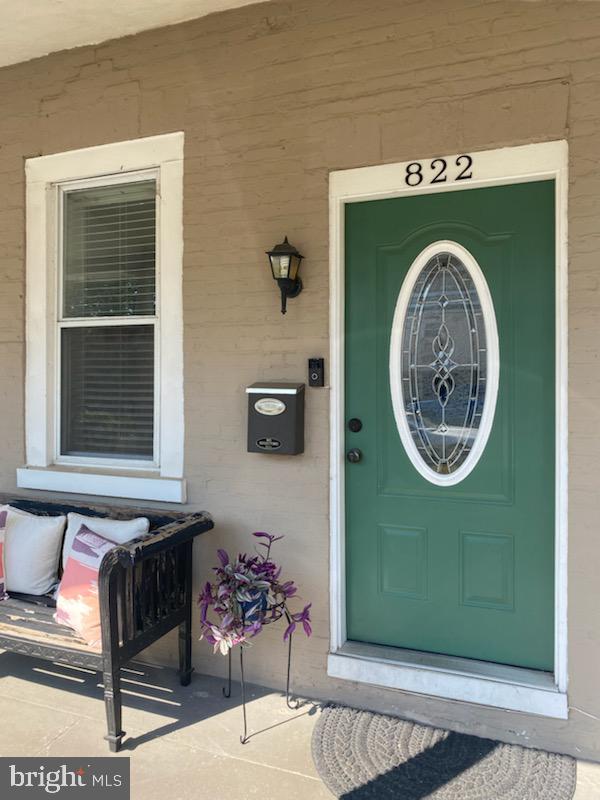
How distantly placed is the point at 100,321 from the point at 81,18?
1.61 metres

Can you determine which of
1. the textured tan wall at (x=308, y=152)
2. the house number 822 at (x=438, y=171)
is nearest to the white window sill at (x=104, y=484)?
the textured tan wall at (x=308, y=152)

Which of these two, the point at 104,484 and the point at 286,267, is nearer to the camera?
the point at 286,267

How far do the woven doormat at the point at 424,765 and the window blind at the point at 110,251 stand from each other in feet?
7.88

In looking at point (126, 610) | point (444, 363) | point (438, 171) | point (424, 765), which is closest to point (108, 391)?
point (126, 610)

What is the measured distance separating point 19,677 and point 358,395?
7.61 feet

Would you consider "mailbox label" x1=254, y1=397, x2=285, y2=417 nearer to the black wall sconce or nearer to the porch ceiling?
the black wall sconce

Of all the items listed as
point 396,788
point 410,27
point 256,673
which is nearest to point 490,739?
point 396,788

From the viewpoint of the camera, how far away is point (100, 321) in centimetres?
354

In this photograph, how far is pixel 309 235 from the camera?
2938 millimetres

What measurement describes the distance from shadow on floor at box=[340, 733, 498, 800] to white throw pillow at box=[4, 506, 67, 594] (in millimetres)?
1856

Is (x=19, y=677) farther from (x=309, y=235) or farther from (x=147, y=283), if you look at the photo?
(x=309, y=235)

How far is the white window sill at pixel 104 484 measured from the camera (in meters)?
3.21

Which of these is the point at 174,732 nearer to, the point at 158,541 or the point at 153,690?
the point at 153,690

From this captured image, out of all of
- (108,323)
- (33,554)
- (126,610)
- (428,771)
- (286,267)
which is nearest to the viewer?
(428,771)
